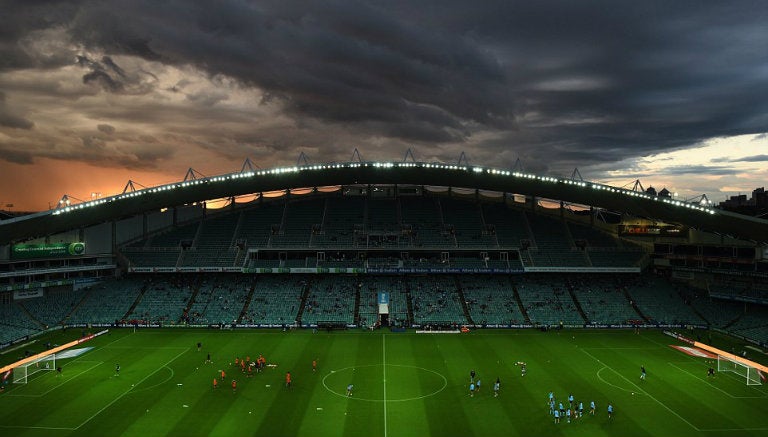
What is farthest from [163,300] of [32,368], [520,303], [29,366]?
[520,303]

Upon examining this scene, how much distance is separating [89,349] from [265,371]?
21.0 meters

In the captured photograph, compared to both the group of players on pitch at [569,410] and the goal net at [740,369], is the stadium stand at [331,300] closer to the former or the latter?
the group of players on pitch at [569,410]

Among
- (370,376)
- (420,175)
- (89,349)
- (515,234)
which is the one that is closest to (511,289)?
(515,234)

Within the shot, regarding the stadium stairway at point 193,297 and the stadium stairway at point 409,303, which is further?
the stadium stairway at point 193,297

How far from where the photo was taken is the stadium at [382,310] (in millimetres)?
34938

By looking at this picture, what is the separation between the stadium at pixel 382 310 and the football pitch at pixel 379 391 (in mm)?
233

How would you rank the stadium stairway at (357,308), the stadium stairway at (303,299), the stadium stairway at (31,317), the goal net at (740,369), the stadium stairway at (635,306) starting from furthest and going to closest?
the stadium stairway at (303,299)
the stadium stairway at (635,306)
the stadium stairway at (357,308)
the stadium stairway at (31,317)
the goal net at (740,369)

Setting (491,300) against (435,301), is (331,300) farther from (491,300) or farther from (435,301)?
(491,300)

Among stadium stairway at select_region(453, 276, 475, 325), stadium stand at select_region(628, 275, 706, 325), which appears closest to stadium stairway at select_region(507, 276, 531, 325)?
stadium stairway at select_region(453, 276, 475, 325)

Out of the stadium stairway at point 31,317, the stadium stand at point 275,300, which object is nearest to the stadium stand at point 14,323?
the stadium stairway at point 31,317

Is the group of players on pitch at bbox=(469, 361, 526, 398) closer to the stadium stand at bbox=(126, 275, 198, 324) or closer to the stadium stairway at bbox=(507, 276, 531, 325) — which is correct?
the stadium stairway at bbox=(507, 276, 531, 325)

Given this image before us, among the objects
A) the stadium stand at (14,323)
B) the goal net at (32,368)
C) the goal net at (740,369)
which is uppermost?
the stadium stand at (14,323)

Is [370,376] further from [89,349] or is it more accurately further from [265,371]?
[89,349]

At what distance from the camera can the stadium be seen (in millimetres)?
34938
